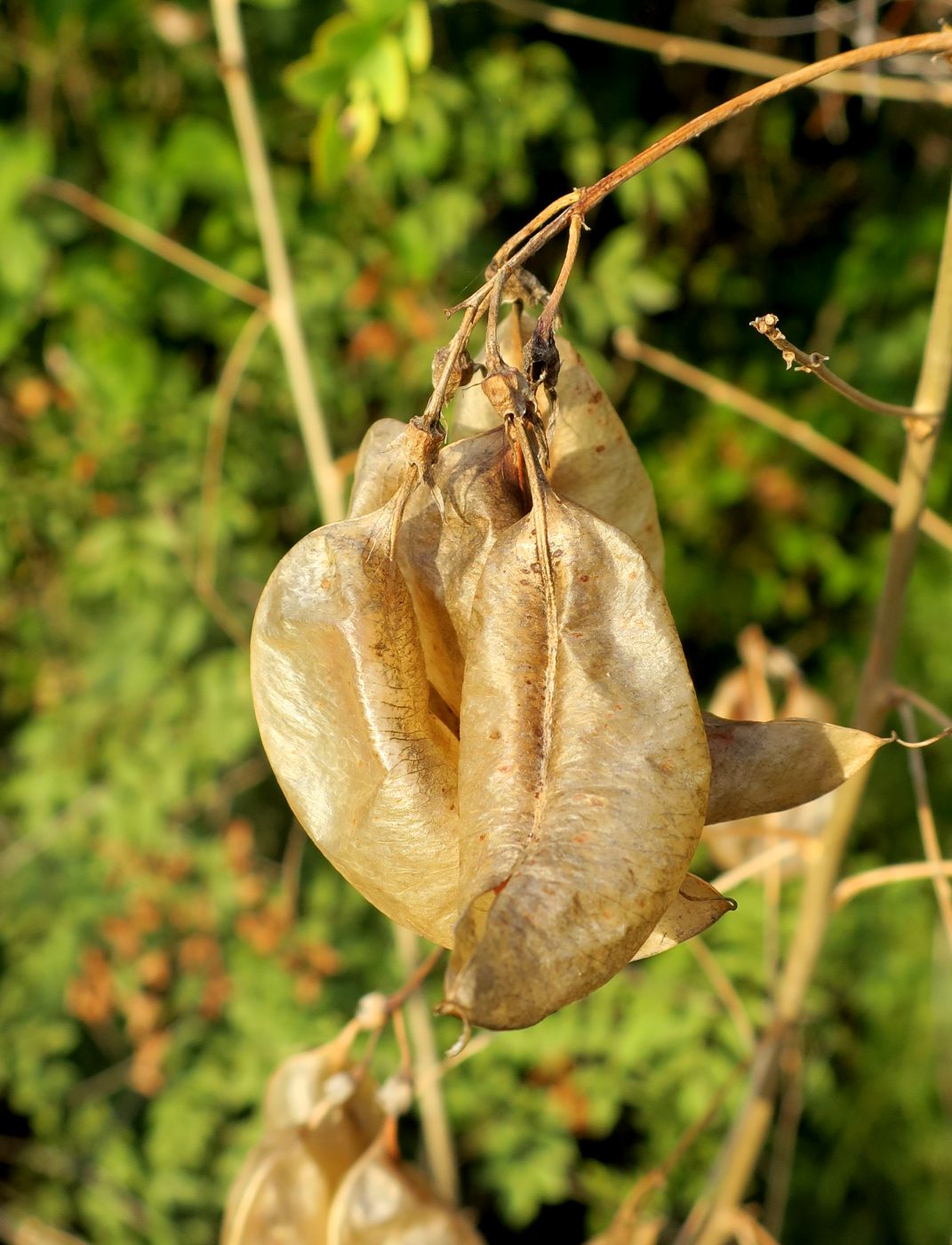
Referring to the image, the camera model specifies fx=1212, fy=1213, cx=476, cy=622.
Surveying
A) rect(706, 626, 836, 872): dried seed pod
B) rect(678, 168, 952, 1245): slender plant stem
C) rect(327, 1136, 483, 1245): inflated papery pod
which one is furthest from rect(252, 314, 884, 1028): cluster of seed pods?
rect(706, 626, 836, 872): dried seed pod

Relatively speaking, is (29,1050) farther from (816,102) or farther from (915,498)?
(816,102)

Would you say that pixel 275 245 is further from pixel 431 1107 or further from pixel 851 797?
pixel 431 1107

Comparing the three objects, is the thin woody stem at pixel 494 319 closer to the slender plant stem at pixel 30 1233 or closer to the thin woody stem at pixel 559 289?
the thin woody stem at pixel 559 289

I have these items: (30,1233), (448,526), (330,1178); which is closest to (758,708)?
(330,1178)

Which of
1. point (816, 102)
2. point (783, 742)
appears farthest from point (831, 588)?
point (783, 742)

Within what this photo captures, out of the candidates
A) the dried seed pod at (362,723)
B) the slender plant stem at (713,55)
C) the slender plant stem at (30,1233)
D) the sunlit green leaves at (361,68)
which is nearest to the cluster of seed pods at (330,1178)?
the dried seed pod at (362,723)
